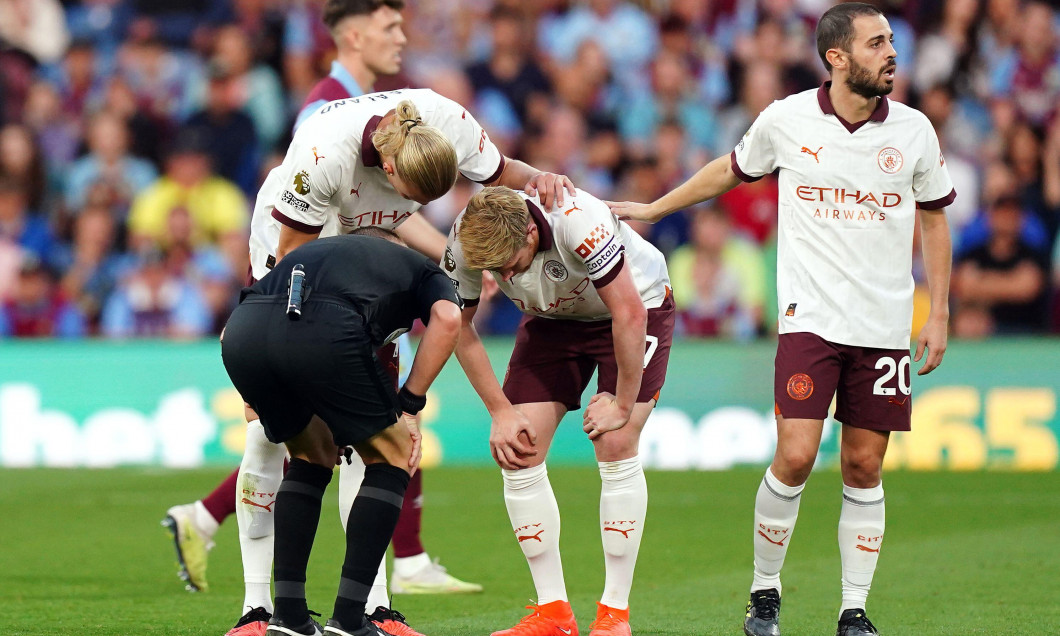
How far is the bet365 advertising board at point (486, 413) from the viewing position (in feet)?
38.3

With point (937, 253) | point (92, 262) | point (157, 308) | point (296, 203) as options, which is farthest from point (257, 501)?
point (92, 262)

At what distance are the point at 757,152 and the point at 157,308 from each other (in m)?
8.54

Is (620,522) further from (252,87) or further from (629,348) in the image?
(252,87)

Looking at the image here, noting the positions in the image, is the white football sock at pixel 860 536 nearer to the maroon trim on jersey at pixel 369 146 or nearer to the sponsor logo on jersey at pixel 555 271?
the sponsor logo on jersey at pixel 555 271

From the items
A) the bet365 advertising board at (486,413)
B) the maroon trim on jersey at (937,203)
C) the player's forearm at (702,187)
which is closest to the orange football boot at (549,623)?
the player's forearm at (702,187)

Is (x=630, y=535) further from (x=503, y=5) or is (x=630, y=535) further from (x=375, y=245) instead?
(x=503, y=5)

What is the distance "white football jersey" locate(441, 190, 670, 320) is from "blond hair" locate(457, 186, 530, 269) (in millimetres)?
149

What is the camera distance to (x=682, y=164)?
47.3ft

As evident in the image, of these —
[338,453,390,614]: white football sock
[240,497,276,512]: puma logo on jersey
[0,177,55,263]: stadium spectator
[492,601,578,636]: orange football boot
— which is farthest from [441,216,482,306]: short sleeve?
[0,177,55,263]: stadium spectator

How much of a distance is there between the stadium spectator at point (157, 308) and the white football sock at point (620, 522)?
8.17 metres


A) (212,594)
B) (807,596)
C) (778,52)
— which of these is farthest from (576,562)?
(778,52)

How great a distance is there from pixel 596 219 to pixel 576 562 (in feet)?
9.70

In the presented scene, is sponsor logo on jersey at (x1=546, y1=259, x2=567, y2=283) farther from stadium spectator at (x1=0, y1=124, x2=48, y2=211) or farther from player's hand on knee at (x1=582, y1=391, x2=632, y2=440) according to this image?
stadium spectator at (x1=0, y1=124, x2=48, y2=211)

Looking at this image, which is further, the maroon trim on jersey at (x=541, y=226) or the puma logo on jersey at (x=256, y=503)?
the puma logo on jersey at (x=256, y=503)
